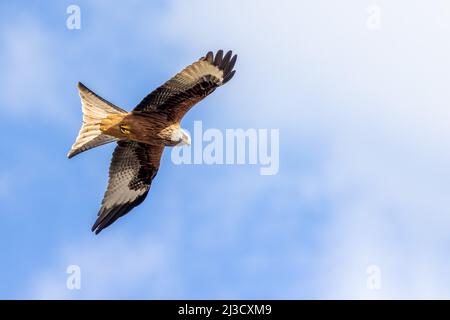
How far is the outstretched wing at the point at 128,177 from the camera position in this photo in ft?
48.1

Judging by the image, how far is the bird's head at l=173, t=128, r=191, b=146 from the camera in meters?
13.9

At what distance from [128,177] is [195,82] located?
2116mm

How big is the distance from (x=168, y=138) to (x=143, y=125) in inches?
Result: 15.4

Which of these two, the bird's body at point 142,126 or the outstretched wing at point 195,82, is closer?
the outstretched wing at point 195,82

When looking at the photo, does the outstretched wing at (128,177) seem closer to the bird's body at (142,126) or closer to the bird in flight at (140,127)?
the bird in flight at (140,127)

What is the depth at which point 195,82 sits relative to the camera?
13.5m

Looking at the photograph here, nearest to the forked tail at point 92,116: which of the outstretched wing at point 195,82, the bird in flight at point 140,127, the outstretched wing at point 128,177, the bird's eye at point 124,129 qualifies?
Answer: the bird in flight at point 140,127

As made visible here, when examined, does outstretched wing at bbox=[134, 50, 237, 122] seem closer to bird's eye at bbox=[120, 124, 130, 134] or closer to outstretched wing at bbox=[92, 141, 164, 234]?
bird's eye at bbox=[120, 124, 130, 134]

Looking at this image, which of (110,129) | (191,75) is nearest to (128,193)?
(110,129)

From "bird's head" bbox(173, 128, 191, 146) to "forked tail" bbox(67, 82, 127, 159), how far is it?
2.48ft

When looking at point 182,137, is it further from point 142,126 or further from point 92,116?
point 92,116

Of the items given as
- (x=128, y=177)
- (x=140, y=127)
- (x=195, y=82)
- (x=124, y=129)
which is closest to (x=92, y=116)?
(x=124, y=129)

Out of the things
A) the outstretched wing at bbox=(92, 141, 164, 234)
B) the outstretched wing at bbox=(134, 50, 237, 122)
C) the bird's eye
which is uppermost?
the outstretched wing at bbox=(134, 50, 237, 122)

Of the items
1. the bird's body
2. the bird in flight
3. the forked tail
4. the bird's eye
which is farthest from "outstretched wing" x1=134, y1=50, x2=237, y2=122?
the forked tail
